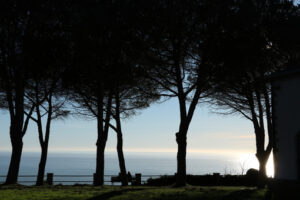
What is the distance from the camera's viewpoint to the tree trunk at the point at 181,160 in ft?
61.3

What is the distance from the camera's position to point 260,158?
2109 cm

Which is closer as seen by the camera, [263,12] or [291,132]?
[291,132]

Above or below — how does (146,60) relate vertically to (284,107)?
above

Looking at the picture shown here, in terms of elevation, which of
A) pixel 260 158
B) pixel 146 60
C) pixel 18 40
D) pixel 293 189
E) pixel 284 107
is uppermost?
pixel 18 40

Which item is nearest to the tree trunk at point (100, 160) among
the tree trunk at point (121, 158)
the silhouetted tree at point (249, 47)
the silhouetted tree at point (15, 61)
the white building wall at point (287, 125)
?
the tree trunk at point (121, 158)

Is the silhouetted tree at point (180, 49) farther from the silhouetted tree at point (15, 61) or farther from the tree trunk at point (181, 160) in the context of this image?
the silhouetted tree at point (15, 61)

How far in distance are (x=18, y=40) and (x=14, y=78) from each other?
220cm

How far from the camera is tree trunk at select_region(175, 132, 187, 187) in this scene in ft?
61.3

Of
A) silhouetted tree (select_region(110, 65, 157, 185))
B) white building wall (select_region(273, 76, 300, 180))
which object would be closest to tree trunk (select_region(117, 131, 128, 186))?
silhouetted tree (select_region(110, 65, 157, 185))

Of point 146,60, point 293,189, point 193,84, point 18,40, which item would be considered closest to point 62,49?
point 18,40

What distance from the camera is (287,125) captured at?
14.6 meters

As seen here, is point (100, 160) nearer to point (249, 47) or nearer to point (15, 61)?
point (15, 61)

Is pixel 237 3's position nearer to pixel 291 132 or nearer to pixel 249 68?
pixel 249 68

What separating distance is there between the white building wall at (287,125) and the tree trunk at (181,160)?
517cm
